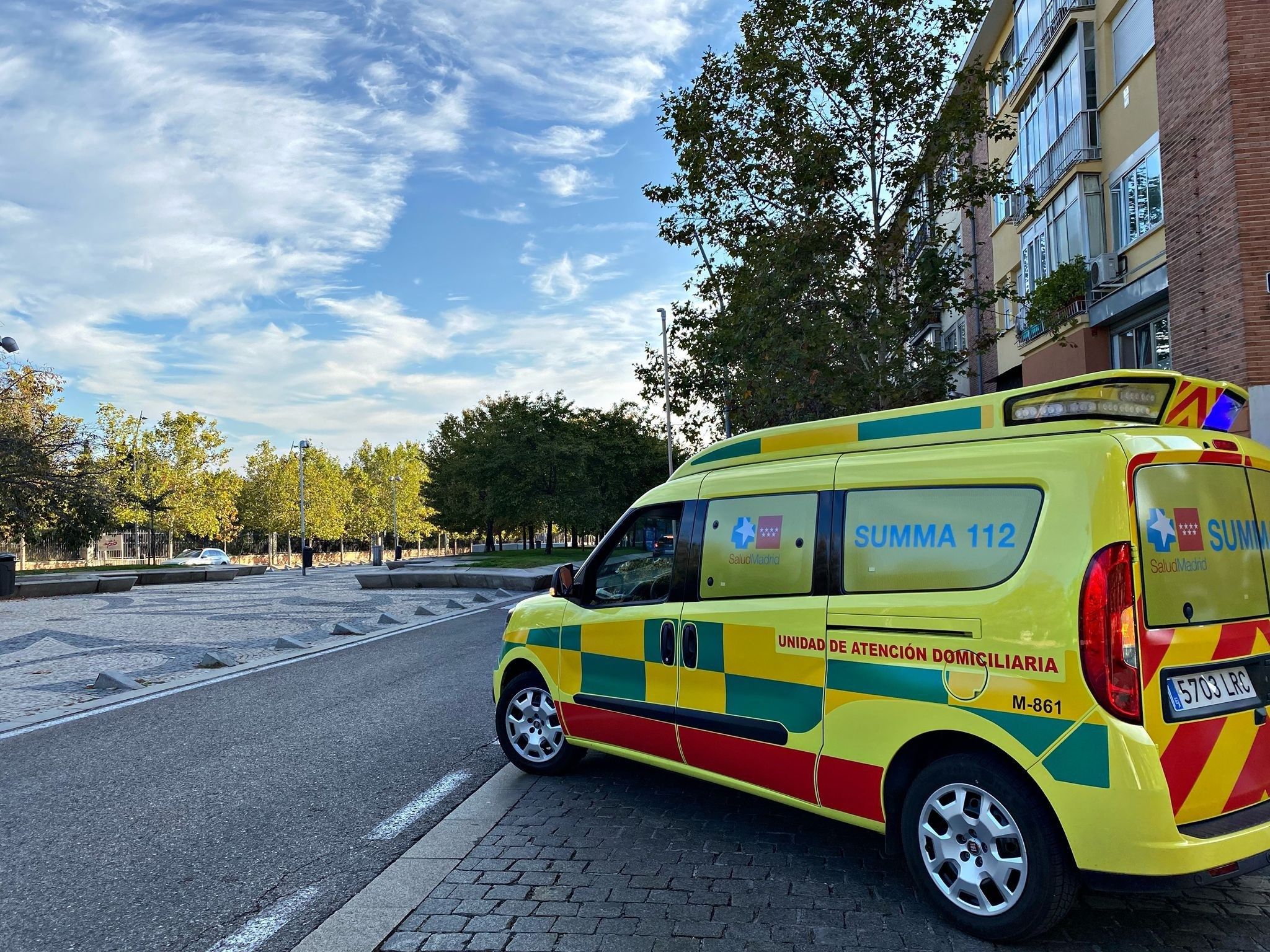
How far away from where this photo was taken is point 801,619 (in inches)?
153

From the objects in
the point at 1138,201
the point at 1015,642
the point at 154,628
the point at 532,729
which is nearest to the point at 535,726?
the point at 532,729

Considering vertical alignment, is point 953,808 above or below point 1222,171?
below

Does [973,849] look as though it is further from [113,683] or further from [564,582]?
[113,683]

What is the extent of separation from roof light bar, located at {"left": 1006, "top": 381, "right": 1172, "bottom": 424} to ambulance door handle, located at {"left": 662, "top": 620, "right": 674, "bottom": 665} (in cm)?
196

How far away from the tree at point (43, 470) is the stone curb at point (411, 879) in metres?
28.4

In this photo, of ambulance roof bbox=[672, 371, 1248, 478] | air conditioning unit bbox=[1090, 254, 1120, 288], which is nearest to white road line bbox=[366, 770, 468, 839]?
ambulance roof bbox=[672, 371, 1248, 478]

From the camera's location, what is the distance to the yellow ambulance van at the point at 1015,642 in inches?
116

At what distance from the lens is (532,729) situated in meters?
5.57

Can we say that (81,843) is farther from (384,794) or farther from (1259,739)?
(1259,739)

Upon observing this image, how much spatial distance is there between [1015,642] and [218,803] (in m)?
4.38

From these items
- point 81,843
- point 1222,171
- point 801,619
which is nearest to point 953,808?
point 801,619

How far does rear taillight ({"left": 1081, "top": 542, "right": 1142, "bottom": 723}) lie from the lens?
2916 mm

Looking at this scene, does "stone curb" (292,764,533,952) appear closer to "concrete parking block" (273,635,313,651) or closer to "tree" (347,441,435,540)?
"concrete parking block" (273,635,313,651)

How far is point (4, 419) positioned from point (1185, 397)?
124 ft
